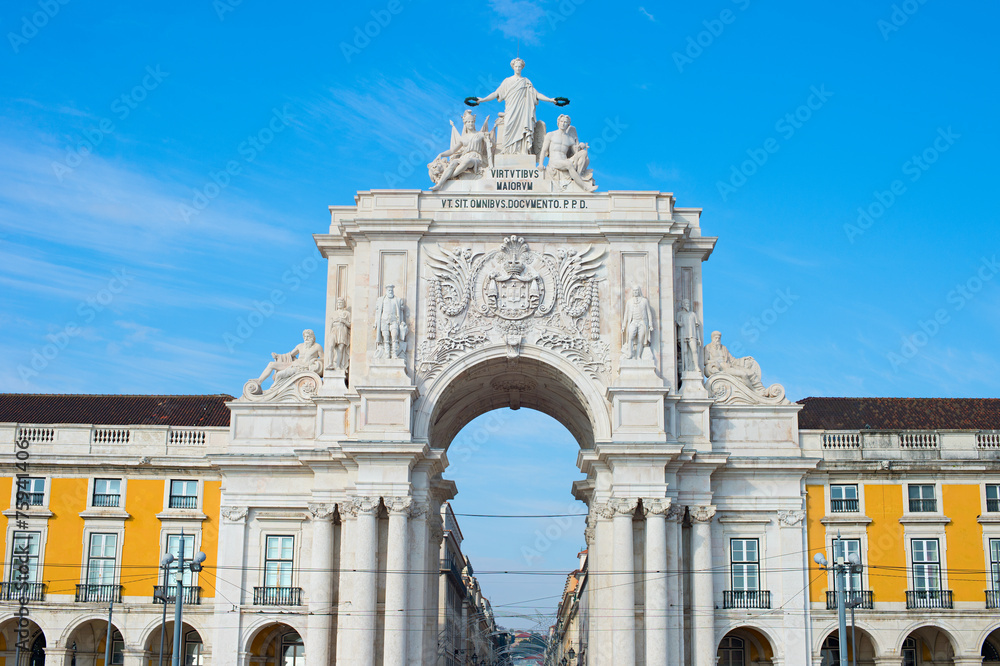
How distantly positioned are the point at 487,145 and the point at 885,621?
23.5 meters

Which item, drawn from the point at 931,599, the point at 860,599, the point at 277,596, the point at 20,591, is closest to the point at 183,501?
the point at 277,596

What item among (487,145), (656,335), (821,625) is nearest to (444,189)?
→ (487,145)

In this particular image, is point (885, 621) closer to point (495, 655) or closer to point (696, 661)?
point (696, 661)

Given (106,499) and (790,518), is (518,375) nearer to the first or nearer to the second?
(790,518)

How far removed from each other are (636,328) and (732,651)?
1341 centimetres

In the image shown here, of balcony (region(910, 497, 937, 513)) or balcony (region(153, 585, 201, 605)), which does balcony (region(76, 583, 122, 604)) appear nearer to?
balcony (region(153, 585, 201, 605))

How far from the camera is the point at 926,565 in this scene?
4362 centimetres

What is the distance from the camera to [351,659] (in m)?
40.6

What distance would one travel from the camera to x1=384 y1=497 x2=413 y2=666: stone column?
40656 millimetres

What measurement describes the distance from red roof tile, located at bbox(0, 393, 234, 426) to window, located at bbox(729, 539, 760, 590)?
73.6ft

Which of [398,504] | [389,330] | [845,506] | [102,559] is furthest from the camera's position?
[102,559]

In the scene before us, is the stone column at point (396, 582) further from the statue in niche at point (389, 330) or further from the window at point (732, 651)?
the window at point (732, 651)

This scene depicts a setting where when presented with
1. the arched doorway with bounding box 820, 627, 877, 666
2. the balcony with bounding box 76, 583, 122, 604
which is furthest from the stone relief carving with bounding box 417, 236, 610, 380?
the balcony with bounding box 76, 583, 122, 604

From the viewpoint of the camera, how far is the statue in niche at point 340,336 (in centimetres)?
4431
